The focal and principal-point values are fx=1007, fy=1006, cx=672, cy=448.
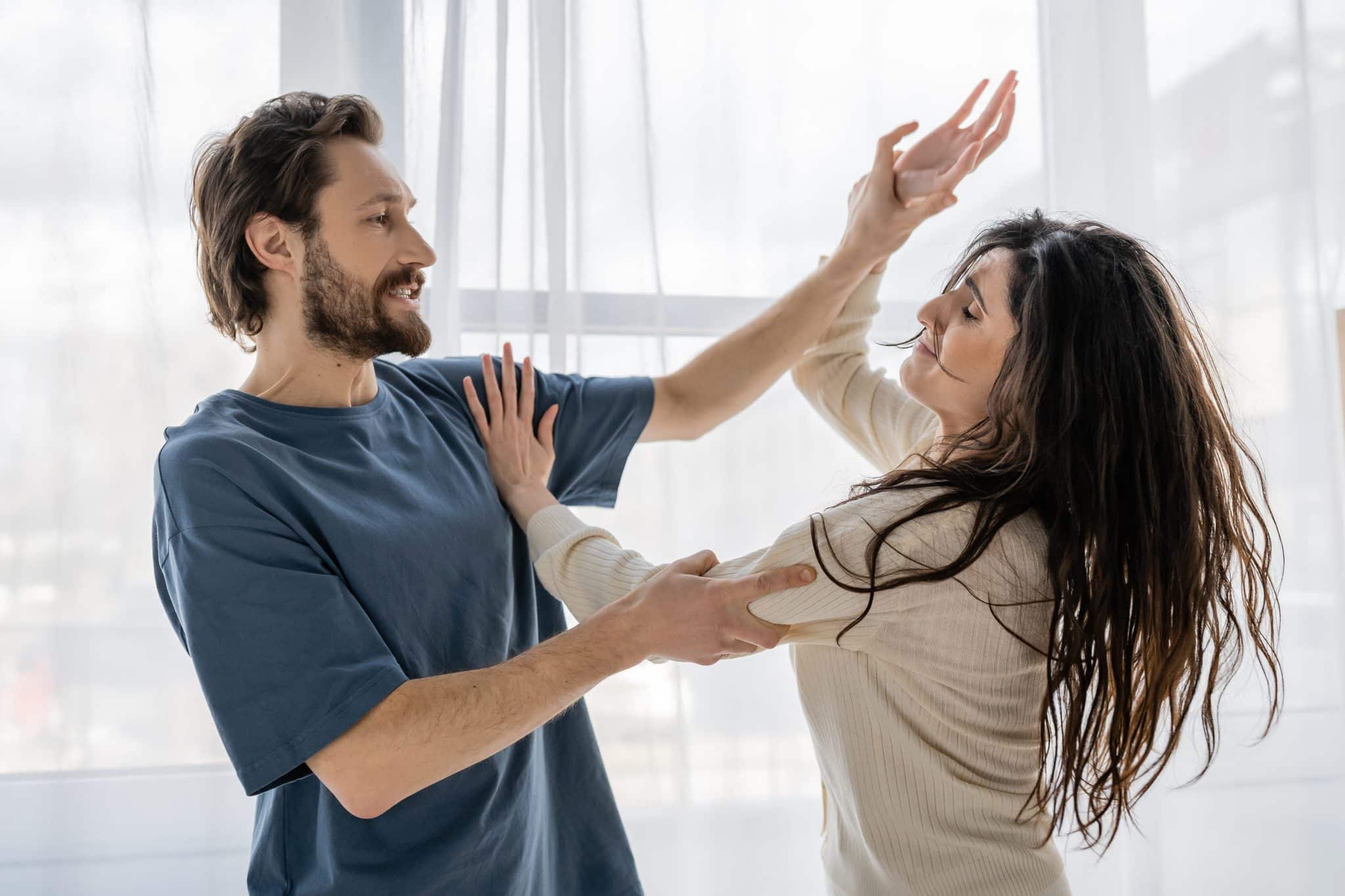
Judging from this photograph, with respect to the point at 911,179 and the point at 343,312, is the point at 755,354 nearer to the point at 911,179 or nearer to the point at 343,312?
the point at 911,179

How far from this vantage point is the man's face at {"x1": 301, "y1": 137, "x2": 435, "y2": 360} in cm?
127

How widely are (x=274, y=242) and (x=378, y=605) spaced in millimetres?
498

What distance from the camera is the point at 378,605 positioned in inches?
45.4

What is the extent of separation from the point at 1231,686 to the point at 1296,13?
1.33 meters

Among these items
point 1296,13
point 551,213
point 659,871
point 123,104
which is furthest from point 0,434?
point 1296,13

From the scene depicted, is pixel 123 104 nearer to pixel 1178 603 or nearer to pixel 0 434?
pixel 0 434

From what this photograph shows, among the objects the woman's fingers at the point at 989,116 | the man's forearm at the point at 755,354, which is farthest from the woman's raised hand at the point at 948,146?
the man's forearm at the point at 755,354

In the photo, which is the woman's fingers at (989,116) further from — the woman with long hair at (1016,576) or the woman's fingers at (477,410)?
the woman's fingers at (477,410)

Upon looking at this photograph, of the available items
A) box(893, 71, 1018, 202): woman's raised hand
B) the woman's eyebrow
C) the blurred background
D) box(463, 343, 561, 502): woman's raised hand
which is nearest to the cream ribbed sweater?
box(463, 343, 561, 502): woman's raised hand

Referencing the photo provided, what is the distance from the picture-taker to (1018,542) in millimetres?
1079

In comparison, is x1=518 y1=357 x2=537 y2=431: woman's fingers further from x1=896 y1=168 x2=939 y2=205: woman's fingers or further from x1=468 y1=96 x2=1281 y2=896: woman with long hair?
x1=896 y1=168 x2=939 y2=205: woman's fingers

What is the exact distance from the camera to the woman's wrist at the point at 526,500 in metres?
1.31

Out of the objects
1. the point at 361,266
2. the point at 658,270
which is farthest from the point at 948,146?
the point at 361,266

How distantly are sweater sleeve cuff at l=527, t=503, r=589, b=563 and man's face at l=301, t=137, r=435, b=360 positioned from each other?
0.89 ft
